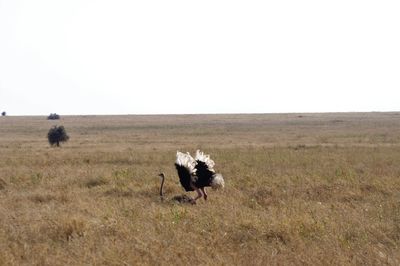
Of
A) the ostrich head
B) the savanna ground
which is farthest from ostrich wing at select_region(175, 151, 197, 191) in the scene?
the savanna ground

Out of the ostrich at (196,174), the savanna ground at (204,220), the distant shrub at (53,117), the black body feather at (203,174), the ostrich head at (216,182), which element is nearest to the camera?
the savanna ground at (204,220)

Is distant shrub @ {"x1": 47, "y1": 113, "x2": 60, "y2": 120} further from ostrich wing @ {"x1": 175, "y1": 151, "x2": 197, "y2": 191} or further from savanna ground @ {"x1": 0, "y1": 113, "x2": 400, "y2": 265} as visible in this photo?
Answer: ostrich wing @ {"x1": 175, "y1": 151, "x2": 197, "y2": 191}

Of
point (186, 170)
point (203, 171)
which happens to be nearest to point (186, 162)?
point (186, 170)

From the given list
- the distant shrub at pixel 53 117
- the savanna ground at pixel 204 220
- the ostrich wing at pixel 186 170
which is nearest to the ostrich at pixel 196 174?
the ostrich wing at pixel 186 170

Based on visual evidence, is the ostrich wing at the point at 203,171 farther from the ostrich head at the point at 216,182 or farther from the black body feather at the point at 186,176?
the black body feather at the point at 186,176

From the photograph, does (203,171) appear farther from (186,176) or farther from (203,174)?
(186,176)

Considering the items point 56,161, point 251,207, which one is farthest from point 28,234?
point 56,161

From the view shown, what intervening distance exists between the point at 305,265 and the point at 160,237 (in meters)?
2.35

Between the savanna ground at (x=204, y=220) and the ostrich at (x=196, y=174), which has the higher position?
the ostrich at (x=196, y=174)

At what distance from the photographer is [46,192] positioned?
1320 centimetres

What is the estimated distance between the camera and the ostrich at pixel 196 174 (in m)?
12.5

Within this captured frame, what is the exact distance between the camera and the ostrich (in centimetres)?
1248

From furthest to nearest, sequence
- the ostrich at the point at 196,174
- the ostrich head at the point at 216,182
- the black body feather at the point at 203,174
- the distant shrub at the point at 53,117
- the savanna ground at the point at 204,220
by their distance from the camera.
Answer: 1. the distant shrub at the point at 53,117
2. the ostrich head at the point at 216,182
3. the black body feather at the point at 203,174
4. the ostrich at the point at 196,174
5. the savanna ground at the point at 204,220

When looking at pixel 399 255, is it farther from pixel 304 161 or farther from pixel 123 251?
pixel 304 161
